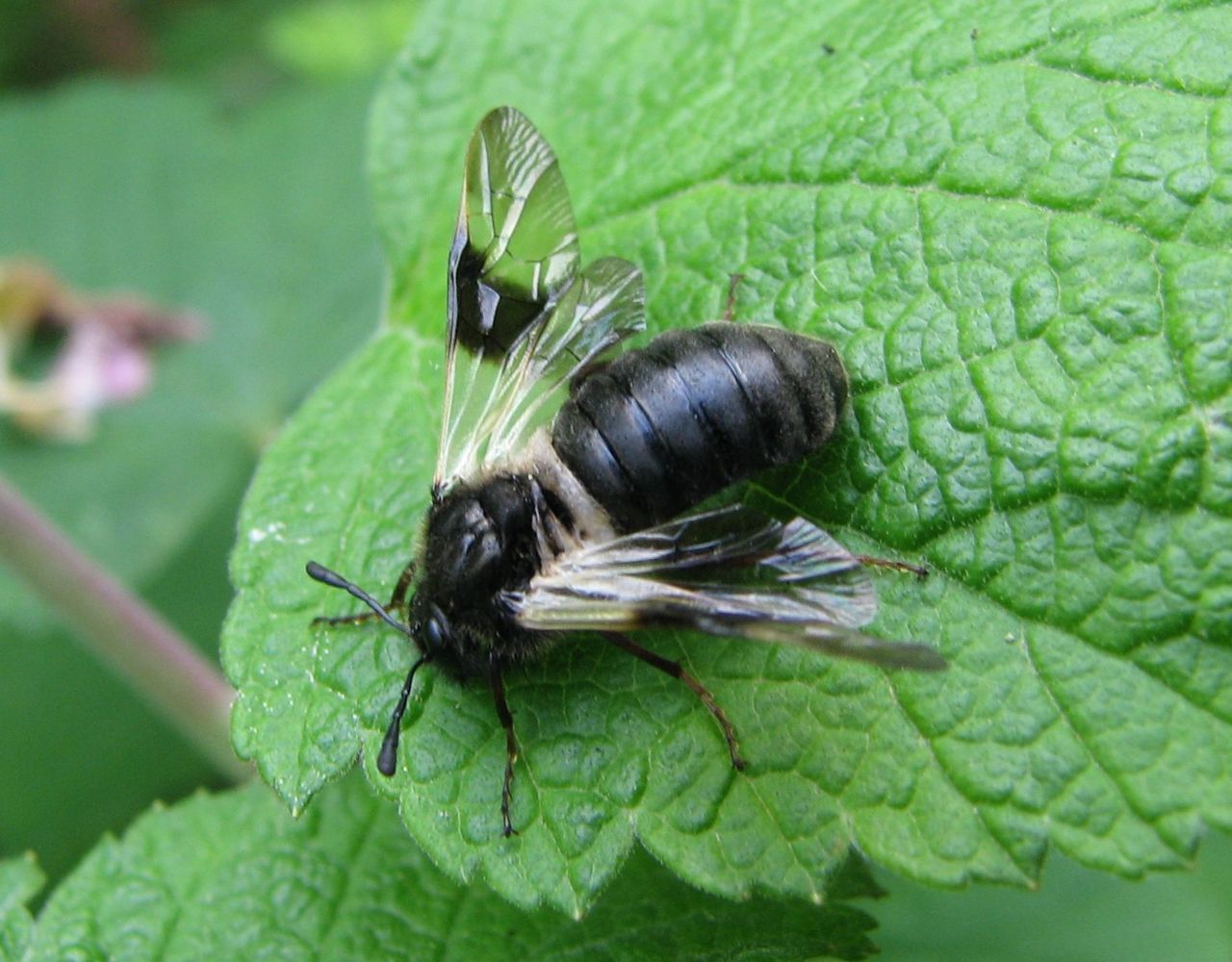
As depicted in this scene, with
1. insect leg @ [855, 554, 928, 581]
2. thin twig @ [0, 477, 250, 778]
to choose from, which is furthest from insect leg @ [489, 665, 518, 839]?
thin twig @ [0, 477, 250, 778]

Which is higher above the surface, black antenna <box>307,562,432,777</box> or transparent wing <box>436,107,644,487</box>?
transparent wing <box>436,107,644,487</box>

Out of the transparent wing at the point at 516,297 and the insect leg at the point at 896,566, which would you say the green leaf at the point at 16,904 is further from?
the insect leg at the point at 896,566

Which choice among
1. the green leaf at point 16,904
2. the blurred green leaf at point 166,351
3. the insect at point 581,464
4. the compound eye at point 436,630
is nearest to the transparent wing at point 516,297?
the insect at point 581,464

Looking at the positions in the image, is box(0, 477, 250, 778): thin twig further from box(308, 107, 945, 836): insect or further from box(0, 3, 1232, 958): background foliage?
box(308, 107, 945, 836): insect

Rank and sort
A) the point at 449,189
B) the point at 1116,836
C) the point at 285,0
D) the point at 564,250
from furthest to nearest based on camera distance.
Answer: the point at 285,0, the point at 449,189, the point at 564,250, the point at 1116,836

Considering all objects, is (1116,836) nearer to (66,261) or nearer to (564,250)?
(564,250)

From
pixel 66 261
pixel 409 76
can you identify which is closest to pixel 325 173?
pixel 66 261

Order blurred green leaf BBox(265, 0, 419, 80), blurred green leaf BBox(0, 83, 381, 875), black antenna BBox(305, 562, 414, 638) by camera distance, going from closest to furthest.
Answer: black antenna BBox(305, 562, 414, 638) < blurred green leaf BBox(0, 83, 381, 875) < blurred green leaf BBox(265, 0, 419, 80)
